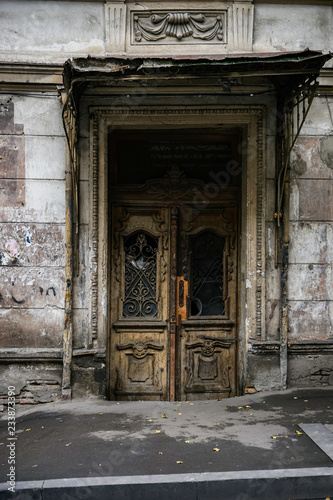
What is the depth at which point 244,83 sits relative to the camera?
6035 mm

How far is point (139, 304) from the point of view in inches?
261

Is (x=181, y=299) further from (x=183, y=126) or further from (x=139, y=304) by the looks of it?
(x=183, y=126)

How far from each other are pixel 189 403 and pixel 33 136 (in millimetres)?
3687

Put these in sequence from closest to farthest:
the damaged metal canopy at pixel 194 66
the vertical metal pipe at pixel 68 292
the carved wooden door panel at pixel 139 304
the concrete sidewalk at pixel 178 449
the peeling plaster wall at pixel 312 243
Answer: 1. the concrete sidewalk at pixel 178 449
2. the damaged metal canopy at pixel 194 66
3. the vertical metal pipe at pixel 68 292
4. the peeling plaster wall at pixel 312 243
5. the carved wooden door panel at pixel 139 304

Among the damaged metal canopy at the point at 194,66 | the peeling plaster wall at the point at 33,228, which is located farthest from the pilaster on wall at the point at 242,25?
the peeling plaster wall at the point at 33,228

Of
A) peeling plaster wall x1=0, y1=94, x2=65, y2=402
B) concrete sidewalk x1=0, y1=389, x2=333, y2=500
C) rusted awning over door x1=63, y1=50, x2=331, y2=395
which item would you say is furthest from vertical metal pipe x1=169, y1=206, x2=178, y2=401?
peeling plaster wall x1=0, y1=94, x2=65, y2=402

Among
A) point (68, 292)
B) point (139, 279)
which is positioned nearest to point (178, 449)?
point (68, 292)

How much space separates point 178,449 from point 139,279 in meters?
2.61

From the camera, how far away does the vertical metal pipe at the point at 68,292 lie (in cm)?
591

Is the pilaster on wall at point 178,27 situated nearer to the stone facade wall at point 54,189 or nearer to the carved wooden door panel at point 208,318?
the stone facade wall at point 54,189

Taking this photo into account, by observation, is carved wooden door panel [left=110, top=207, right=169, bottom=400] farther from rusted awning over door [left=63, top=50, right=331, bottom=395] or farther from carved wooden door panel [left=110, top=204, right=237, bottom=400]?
rusted awning over door [left=63, top=50, right=331, bottom=395]

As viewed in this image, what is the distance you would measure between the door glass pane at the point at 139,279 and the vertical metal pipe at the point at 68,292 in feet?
2.90

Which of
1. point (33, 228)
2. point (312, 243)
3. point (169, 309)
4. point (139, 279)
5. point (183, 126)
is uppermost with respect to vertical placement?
point (183, 126)

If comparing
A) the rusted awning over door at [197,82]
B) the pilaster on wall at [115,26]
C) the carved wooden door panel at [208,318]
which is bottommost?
the carved wooden door panel at [208,318]
